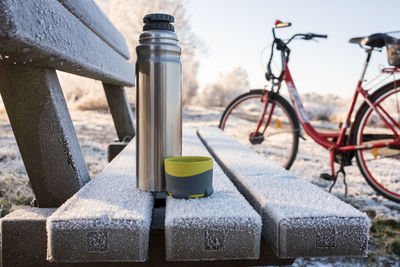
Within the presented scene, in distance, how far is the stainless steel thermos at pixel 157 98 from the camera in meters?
0.96

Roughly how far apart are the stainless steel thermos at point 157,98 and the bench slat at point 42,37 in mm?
240

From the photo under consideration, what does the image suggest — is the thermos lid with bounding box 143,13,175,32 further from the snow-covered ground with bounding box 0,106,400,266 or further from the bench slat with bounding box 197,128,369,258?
the snow-covered ground with bounding box 0,106,400,266

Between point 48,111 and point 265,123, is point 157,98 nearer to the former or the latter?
point 48,111

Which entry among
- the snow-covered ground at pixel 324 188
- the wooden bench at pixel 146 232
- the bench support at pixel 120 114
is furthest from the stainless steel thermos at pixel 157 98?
the bench support at pixel 120 114

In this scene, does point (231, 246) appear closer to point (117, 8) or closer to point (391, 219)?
point (391, 219)

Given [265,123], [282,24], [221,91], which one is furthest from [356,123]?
[221,91]

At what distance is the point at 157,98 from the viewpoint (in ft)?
3.22

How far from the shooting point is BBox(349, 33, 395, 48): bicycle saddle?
2625mm

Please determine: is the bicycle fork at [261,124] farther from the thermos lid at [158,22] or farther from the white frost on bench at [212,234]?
the white frost on bench at [212,234]

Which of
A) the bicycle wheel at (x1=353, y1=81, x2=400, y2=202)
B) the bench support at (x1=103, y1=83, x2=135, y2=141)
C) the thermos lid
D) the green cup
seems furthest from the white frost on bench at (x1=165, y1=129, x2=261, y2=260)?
the bicycle wheel at (x1=353, y1=81, x2=400, y2=202)

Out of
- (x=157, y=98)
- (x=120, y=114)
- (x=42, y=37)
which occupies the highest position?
(x=42, y=37)

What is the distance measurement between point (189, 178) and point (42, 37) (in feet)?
1.66

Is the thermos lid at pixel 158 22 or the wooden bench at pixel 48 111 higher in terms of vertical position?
the thermos lid at pixel 158 22

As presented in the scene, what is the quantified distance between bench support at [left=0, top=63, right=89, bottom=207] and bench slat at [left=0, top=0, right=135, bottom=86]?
0.20ft
